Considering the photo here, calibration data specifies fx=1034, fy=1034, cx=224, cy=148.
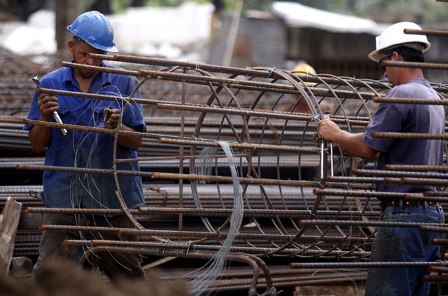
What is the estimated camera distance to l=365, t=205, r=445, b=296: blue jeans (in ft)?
18.6

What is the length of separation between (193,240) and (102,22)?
4.78 ft

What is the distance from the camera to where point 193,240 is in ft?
21.1

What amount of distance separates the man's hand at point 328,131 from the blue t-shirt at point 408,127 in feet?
0.51

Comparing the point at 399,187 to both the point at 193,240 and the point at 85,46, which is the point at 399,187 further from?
the point at 85,46

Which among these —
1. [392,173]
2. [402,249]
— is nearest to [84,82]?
[392,173]

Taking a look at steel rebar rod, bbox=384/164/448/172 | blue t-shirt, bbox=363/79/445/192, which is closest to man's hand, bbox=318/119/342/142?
blue t-shirt, bbox=363/79/445/192

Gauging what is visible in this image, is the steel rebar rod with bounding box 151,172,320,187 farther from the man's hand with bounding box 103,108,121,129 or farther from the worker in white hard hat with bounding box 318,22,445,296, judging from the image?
the man's hand with bounding box 103,108,121,129

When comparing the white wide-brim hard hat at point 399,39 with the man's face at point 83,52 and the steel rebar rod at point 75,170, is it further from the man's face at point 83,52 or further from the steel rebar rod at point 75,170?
the man's face at point 83,52

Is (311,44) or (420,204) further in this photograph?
(311,44)

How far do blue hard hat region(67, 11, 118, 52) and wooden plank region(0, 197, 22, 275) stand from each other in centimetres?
128

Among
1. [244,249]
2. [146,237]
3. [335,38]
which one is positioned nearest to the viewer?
[244,249]

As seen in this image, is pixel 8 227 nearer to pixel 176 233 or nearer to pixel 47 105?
pixel 47 105

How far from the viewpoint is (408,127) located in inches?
221

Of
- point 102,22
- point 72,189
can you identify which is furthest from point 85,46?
point 72,189
